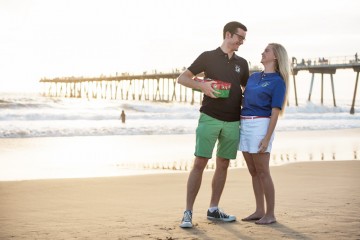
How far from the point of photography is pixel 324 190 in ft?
23.3

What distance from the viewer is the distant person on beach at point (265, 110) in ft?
16.9

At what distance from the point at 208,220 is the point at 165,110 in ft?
181

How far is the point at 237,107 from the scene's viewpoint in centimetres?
532

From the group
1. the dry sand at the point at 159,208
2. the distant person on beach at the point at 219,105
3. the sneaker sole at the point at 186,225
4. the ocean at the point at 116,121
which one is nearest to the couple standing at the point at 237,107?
the distant person on beach at the point at 219,105

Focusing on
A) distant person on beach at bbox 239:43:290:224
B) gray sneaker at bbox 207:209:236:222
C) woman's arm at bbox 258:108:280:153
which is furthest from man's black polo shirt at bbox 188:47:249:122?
gray sneaker at bbox 207:209:236:222

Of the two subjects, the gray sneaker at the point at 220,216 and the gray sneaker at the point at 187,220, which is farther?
the gray sneaker at the point at 220,216

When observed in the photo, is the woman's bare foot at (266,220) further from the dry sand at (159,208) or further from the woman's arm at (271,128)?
the woman's arm at (271,128)

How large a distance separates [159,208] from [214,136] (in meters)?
1.18

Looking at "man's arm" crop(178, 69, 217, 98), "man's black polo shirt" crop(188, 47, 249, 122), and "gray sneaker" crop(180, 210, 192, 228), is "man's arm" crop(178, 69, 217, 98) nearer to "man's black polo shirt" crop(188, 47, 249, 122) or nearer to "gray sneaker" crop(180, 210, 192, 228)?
"man's black polo shirt" crop(188, 47, 249, 122)

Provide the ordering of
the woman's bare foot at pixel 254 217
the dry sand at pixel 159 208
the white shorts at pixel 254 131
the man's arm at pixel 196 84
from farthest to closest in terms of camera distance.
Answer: the woman's bare foot at pixel 254 217 → the white shorts at pixel 254 131 → the man's arm at pixel 196 84 → the dry sand at pixel 159 208

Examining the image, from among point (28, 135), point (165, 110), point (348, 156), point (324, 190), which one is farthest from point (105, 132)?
point (165, 110)

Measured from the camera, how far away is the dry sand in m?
4.71

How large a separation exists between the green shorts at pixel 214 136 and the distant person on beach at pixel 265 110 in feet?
0.30

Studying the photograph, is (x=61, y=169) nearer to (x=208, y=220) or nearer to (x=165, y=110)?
(x=208, y=220)
